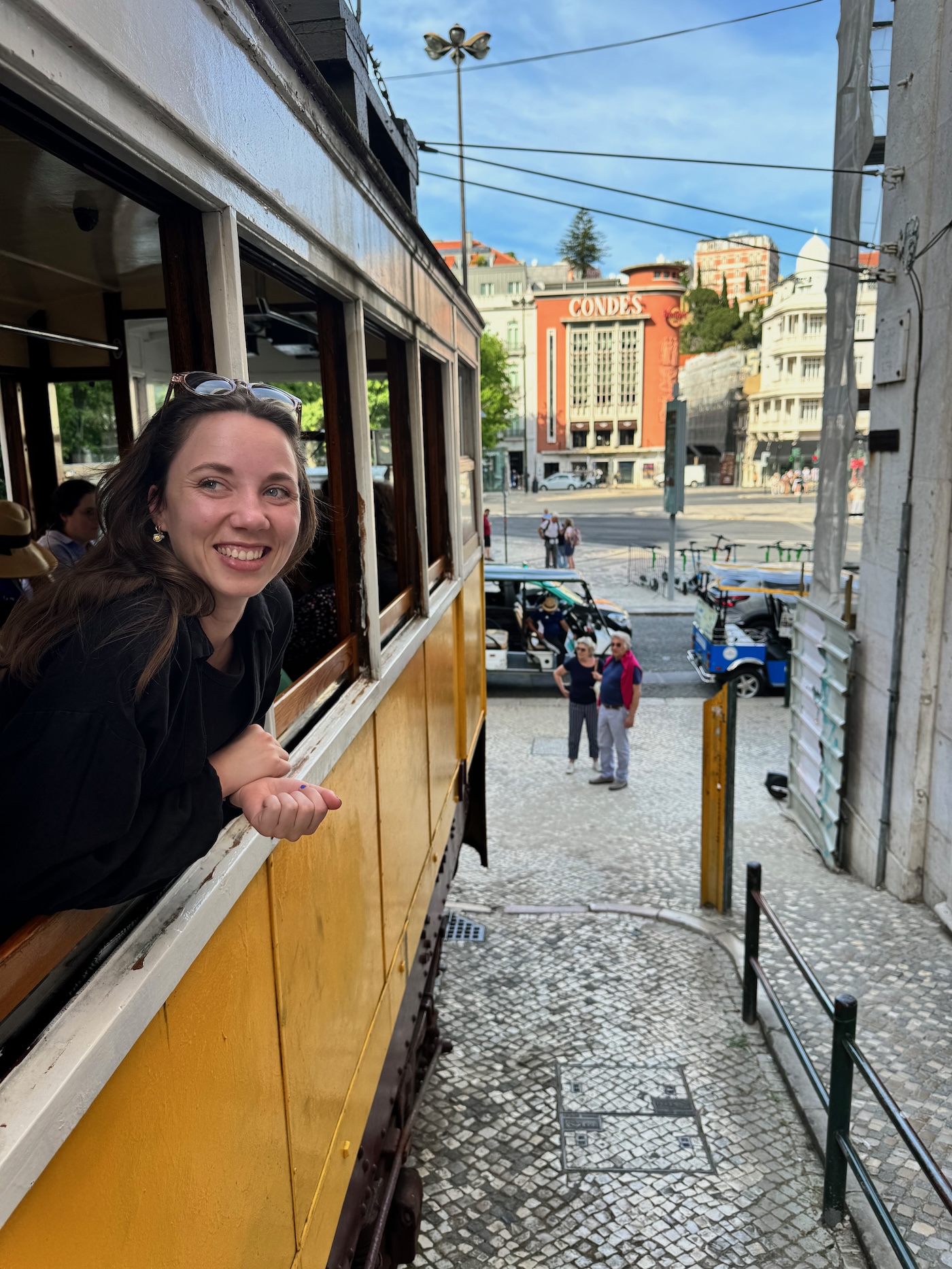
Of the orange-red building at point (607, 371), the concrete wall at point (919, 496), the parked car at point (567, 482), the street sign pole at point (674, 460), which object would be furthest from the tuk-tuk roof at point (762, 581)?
the orange-red building at point (607, 371)

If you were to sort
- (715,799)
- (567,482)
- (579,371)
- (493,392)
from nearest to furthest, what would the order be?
(715,799)
(493,392)
(567,482)
(579,371)

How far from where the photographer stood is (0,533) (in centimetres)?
257

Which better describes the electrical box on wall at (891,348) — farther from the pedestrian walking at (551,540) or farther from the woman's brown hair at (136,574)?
the pedestrian walking at (551,540)

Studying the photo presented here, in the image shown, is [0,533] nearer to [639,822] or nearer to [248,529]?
[248,529]

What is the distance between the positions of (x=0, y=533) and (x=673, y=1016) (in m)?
4.59

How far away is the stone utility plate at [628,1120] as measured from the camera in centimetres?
424

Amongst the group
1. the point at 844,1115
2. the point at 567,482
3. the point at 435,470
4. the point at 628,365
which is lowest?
the point at 844,1115

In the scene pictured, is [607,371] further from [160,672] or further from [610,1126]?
[160,672]

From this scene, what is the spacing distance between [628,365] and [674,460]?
45671 mm

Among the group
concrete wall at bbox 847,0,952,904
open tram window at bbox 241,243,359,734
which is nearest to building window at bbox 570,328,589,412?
concrete wall at bbox 847,0,952,904

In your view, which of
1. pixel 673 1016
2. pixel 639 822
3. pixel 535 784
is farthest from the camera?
pixel 535 784

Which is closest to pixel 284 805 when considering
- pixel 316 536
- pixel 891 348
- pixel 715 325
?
pixel 316 536

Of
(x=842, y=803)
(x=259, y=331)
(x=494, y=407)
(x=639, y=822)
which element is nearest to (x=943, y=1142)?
(x=842, y=803)

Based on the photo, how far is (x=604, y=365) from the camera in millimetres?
60594
